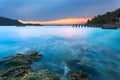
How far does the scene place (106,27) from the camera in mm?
123688

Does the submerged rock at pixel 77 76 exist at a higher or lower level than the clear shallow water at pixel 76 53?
higher

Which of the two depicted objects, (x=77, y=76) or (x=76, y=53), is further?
(x=76, y=53)

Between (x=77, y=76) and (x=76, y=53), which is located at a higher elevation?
(x=77, y=76)

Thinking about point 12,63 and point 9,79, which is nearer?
point 9,79

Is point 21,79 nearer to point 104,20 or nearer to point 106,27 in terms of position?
point 106,27

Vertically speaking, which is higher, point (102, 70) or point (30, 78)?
point (30, 78)

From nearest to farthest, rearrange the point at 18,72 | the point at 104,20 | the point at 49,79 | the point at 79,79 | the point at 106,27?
the point at 49,79, the point at 79,79, the point at 18,72, the point at 106,27, the point at 104,20

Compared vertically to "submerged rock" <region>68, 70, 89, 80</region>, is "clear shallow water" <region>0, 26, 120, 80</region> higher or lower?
lower

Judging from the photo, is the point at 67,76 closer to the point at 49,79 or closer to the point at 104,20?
the point at 49,79

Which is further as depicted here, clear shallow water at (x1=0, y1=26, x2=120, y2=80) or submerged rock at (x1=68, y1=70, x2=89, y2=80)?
clear shallow water at (x1=0, y1=26, x2=120, y2=80)

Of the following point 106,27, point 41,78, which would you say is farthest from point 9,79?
point 106,27

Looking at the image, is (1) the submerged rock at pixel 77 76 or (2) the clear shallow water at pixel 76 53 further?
(2) the clear shallow water at pixel 76 53

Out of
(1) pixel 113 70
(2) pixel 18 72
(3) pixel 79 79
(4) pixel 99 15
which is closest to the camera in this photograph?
(3) pixel 79 79

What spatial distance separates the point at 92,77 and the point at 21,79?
6.86 metres
